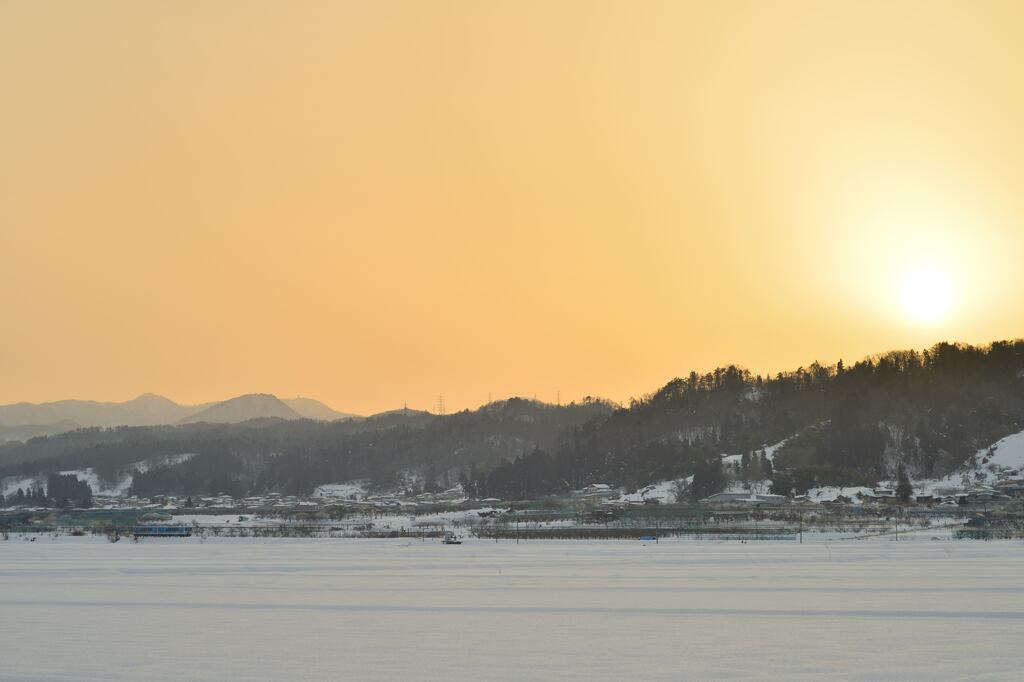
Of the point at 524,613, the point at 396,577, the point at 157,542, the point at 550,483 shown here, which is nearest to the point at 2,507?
the point at 550,483

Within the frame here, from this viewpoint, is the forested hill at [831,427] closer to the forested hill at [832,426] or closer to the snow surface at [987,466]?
the forested hill at [832,426]

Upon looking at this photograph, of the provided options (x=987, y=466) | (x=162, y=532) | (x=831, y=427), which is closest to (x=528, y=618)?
(x=162, y=532)

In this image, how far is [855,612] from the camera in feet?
94.4

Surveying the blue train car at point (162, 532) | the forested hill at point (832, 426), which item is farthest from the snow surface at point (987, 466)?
the blue train car at point (162, 532)

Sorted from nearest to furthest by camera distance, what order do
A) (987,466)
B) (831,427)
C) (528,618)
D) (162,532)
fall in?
(528,618)
(162,532)
(987,466)
(831,427)

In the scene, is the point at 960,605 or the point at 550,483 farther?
the point at 550,483

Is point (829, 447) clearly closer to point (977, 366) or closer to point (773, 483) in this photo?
point (773, 483)

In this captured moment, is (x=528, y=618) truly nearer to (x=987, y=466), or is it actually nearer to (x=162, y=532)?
(x=162, y=532)

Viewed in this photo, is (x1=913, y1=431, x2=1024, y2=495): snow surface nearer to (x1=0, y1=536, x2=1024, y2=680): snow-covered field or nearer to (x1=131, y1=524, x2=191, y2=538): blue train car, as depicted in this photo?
(x1=0, y1=536, x2=1024, y2=680): snow-covered field

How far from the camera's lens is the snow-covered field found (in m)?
21.3

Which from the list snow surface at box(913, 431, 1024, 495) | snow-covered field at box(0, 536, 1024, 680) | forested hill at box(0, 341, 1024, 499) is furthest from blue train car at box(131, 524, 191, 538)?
snow surface at box(913, 431, 1024, 495)

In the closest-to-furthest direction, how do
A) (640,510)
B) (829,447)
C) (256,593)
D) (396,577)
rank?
1. (256,593)
2. (396,577)
3. (640,510)
4. (829,447)

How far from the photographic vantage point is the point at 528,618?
1132 inches

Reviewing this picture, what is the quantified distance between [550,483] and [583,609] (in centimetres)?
14305
